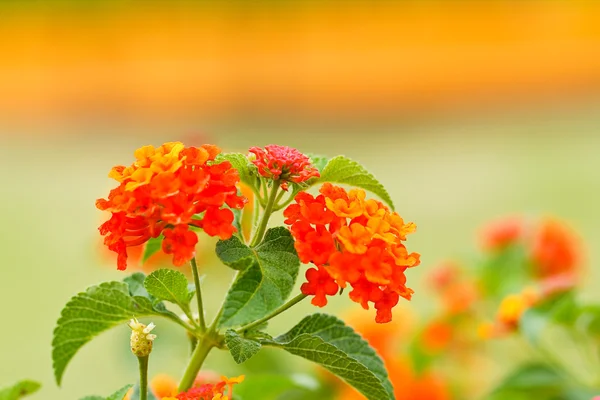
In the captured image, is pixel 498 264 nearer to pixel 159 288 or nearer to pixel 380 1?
pixel 159 288

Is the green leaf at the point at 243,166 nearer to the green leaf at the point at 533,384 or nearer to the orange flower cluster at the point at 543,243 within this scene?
the green leaf at the point at 533,384

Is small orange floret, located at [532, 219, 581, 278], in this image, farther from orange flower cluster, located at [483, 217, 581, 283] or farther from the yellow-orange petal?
the yellow-orange petal

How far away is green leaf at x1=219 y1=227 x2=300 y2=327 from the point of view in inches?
18.9

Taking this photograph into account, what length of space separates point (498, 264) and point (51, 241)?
2053 mm

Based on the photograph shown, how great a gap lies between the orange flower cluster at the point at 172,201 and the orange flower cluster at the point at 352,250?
0.04 metres

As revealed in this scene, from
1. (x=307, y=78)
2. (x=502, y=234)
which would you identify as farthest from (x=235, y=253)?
(x=307, y=78)

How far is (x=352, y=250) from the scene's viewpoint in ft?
1.48

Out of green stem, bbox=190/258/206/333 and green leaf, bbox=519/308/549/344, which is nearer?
green stem, bbox=190/258/206/333

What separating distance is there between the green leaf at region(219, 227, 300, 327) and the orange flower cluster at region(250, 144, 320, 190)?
1.2 inches

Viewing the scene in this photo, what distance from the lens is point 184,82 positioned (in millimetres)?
3832

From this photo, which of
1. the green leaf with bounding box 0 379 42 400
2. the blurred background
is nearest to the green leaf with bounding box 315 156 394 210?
the green leaf with bounding box 0 379 42 400

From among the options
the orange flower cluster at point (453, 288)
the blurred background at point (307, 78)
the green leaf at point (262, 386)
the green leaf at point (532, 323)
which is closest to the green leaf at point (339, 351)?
the green leaf at point (262, 386)

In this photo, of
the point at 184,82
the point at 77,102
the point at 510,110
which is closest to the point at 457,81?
the point at 510,110

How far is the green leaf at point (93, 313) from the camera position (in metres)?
0.51
